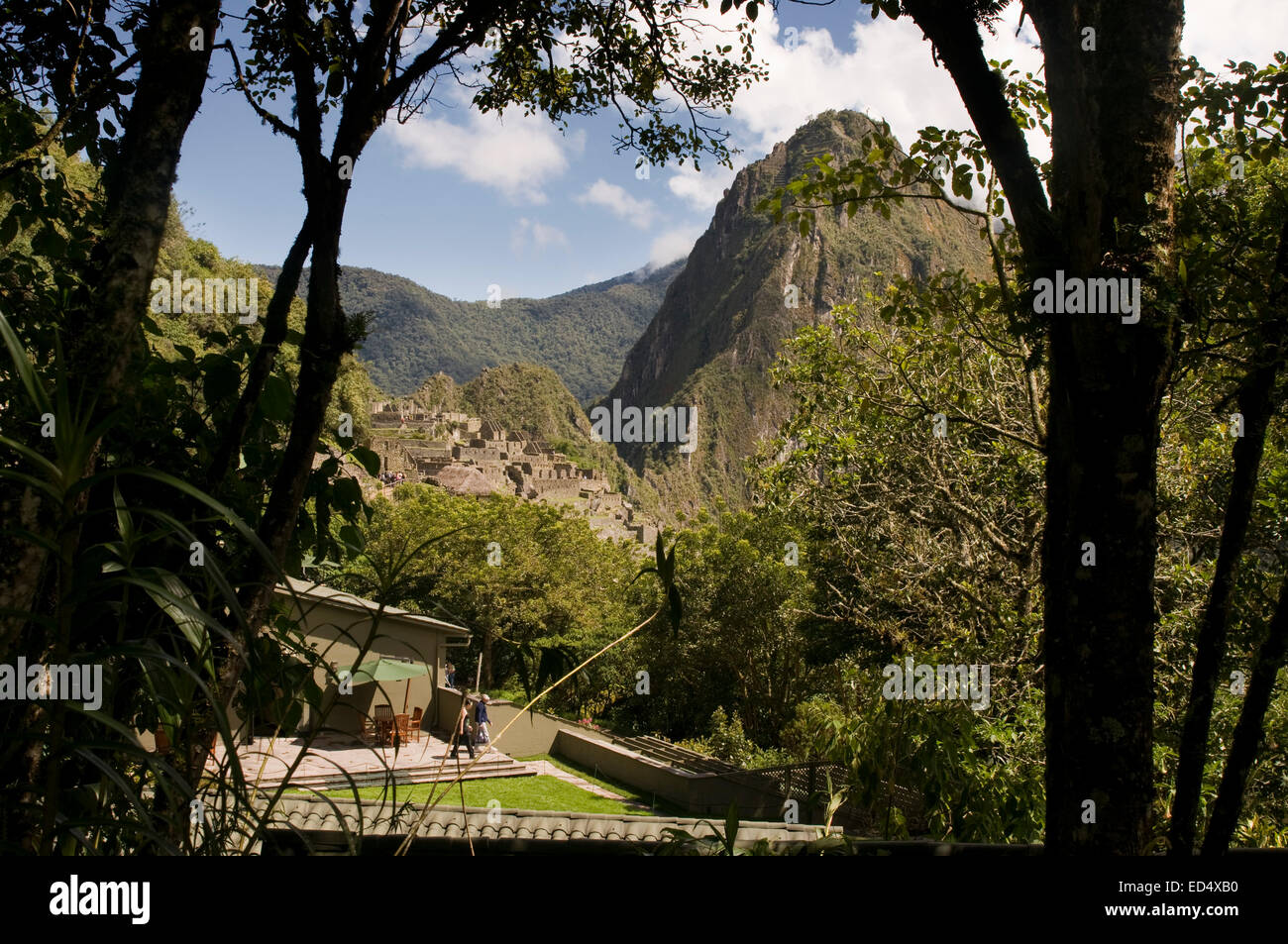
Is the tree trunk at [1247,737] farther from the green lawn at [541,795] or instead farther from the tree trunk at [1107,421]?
the green lawn at [541,795]

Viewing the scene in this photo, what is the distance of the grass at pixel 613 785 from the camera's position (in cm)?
1361

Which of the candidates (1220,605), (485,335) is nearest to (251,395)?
(1220,605)

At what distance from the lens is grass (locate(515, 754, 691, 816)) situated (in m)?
13.6

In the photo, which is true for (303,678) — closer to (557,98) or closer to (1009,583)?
(557,98)

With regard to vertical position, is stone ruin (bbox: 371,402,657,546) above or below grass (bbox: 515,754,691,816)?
above

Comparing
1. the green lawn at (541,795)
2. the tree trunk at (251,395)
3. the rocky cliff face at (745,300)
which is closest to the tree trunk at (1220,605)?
the tree trunk at (251,395)

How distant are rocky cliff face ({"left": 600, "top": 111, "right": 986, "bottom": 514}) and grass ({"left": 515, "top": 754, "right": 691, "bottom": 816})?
9064 centimetres

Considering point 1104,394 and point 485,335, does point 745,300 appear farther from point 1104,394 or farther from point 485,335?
point 1104,394

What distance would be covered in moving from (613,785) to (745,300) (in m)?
139

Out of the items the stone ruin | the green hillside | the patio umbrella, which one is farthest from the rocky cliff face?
the patio umbrella

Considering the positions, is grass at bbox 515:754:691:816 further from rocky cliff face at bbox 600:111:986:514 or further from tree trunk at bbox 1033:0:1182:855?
rocky cliff face at bbox 600:111:986:514

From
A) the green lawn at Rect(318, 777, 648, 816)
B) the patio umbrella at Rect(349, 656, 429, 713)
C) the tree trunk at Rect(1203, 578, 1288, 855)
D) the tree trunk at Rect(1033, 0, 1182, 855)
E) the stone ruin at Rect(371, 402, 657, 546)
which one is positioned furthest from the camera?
the stone ruin at Rect(371, 402, 657, 546)

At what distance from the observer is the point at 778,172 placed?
15675cm

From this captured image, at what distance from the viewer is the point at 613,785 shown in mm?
15094
